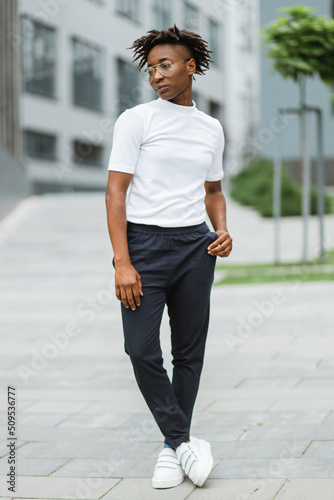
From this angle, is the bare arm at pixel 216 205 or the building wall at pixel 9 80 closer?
the bare arm at pixel 216 205

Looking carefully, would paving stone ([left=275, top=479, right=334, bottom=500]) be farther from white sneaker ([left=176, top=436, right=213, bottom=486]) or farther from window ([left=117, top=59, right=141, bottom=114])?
window ([left=117, top=59, right=141, bottom=114])

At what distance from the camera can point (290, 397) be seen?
16.4 ft

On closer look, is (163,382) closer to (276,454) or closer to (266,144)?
(276,454)

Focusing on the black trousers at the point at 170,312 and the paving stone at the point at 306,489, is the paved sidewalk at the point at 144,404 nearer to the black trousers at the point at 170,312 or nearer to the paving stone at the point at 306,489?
the paving stone at the point at 306,489

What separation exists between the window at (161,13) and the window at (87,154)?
7664 mm

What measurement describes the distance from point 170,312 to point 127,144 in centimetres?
75

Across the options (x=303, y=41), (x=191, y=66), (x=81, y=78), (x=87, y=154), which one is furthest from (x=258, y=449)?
(x=87, y=154)

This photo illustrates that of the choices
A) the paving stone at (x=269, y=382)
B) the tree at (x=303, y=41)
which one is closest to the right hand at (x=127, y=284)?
the paving stone at (x=269, y=382)

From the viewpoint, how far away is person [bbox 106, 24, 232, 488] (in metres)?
3.30

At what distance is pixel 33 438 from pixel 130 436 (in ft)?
1.71

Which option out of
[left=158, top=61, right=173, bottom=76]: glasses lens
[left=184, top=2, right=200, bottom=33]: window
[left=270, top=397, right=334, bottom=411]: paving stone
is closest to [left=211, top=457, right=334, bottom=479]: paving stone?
[left=270, top=397, right=334, bottom=411]: paving stone

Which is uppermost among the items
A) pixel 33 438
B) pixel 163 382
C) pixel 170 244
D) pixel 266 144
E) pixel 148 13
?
pixel 148 13

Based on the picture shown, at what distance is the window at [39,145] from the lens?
35000 mm

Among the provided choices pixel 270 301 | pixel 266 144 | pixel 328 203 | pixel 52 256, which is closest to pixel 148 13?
pixel 266 144
